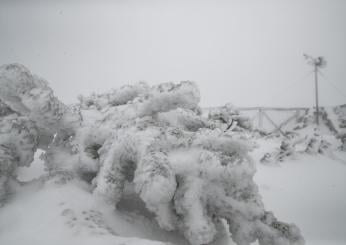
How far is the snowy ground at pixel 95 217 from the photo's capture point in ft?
3.89

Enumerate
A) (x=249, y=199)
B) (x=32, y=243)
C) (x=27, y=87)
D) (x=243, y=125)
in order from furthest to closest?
1. (x=243, y=125)
2. (x=27, y=87)
3. (x=249, y=199)
4. (x=32, y=243)

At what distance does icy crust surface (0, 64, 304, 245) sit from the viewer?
128 centimetres

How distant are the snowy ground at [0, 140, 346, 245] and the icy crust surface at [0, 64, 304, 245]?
8 cm

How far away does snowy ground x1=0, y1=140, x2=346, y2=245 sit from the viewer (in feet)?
3.89

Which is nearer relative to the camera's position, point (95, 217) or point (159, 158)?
point (159, 158)

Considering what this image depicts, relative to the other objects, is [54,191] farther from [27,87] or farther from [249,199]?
[249,199]

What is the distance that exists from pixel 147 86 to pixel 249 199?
1136 millimetres

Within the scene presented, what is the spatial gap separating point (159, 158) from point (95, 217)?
411 mm

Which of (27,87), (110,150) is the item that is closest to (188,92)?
(110,150)

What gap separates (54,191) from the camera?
57.8 inches

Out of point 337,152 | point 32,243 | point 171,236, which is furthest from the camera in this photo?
point 337,152

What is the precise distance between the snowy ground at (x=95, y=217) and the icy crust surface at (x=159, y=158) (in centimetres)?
8

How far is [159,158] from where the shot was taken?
4.06 ft

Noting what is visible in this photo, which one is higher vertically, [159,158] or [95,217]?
[159,158]
